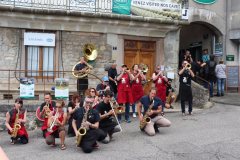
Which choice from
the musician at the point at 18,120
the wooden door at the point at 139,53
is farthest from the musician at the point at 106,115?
the wooden door at the point at 139,53

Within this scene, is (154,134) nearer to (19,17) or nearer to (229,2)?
(19,17)

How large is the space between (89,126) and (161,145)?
1.59m

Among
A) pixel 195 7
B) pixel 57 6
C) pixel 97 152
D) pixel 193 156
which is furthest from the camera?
pixel 195 7

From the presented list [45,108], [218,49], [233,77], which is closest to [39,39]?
[45,108]

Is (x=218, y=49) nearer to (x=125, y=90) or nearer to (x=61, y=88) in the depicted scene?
(x=125, y=90)

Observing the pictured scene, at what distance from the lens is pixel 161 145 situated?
502 centimetres

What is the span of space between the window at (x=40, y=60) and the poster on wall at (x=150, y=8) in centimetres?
319

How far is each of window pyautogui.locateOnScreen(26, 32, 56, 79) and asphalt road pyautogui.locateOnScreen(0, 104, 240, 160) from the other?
333cm

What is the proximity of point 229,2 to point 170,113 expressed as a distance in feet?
27.6

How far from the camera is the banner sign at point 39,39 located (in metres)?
9.09

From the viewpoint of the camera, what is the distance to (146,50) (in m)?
10.7

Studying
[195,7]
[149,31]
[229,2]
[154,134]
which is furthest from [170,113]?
[229,2]

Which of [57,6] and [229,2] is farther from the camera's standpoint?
[229,2]

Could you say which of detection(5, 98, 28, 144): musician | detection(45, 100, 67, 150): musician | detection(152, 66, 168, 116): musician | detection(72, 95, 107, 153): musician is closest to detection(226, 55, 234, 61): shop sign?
detection(152, 66, 168, 116): musician
